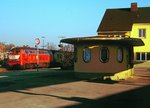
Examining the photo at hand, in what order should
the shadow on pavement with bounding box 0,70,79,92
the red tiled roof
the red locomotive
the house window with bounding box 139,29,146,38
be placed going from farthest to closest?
the red tiled roof, the house window with bounding box 139,29,146,38, the red locomotive, the shadow on pavement with bounding box 0,70,79,92

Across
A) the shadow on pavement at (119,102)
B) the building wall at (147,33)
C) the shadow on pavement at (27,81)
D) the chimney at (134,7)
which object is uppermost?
the chimney at (134,7)

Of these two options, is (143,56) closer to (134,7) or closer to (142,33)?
(142,33)

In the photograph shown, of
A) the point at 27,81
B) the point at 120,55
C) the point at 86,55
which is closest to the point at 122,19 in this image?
the point at 120,55

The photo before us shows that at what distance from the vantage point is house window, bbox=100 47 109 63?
2717 cm

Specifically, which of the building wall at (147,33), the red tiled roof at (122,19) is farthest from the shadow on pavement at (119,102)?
the building wall at (147,33)

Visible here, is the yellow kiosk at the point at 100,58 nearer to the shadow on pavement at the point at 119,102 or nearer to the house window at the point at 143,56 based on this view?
the shadow on pavement at the point at 119,102

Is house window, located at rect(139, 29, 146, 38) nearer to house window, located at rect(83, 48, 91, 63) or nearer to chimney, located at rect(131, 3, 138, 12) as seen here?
chimney, located at rect(131, 3, 138, 12)

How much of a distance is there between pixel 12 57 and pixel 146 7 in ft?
82.7

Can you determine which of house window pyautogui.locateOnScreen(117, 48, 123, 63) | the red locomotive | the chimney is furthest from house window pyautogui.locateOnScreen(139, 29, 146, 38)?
house window pyautogui.locateOnScreen(117, 48, 123, 63)

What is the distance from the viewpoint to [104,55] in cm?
2736

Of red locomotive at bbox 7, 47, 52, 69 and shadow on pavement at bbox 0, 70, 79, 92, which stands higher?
red locomotive at bbox 7, 47, 52, 69

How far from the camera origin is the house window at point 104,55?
1070 inches

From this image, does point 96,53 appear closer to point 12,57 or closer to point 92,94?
point 92,94

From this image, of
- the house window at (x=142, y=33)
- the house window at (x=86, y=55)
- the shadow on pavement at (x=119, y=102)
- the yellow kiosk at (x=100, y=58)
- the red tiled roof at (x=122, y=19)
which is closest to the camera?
the shadow on pavement at (x=119, y=102)
